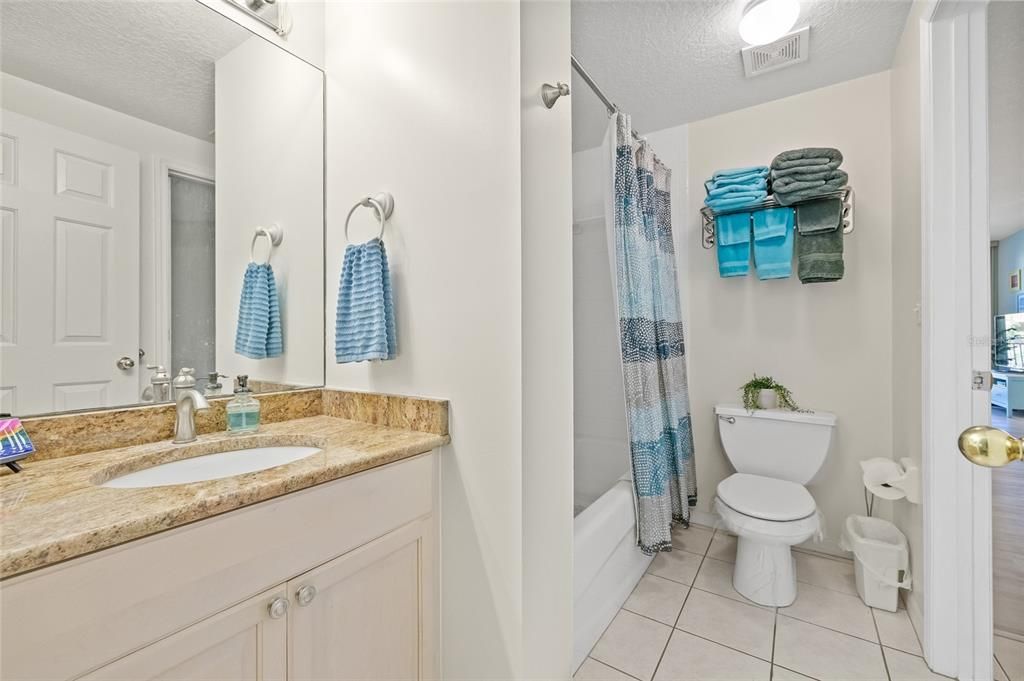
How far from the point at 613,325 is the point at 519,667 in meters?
1.26

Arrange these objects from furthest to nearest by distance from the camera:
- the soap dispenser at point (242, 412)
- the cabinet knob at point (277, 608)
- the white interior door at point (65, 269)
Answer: the soap dispenser at point (242, 412) → the white interior door at point (65, 269) → the cabinet knob at point (277, 608)

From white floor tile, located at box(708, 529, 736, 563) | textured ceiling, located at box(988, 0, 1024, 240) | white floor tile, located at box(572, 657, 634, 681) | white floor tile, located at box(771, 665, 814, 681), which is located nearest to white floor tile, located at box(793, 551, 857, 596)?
white floor tile, located at box(708, 529, 736, 563)

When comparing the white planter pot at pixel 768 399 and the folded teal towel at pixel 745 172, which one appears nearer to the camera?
the folded teal towel at pixel 745 172

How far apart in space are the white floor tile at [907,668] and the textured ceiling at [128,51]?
8.71ft

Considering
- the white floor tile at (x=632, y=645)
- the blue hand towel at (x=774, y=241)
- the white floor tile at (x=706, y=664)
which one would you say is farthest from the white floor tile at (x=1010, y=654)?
the blue hand towel at (x=774, y=241)

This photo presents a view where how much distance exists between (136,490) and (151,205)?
0.75m

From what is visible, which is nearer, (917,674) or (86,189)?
(86,189)

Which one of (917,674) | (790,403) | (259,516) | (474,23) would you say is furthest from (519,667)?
(790,403)

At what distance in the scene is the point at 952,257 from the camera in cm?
133

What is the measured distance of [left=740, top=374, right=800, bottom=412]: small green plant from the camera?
219cm

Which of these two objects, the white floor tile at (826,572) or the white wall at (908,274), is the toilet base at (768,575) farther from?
the white wall at (908,274)

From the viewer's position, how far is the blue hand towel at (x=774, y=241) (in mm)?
2051

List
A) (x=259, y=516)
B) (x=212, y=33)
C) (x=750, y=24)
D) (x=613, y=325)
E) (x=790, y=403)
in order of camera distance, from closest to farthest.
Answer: (x=259, y=516), (x=212, y=33), (x=750, y=24), (x=613, y=325), (x=790, y=403)

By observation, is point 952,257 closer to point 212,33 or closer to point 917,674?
point 917,674
